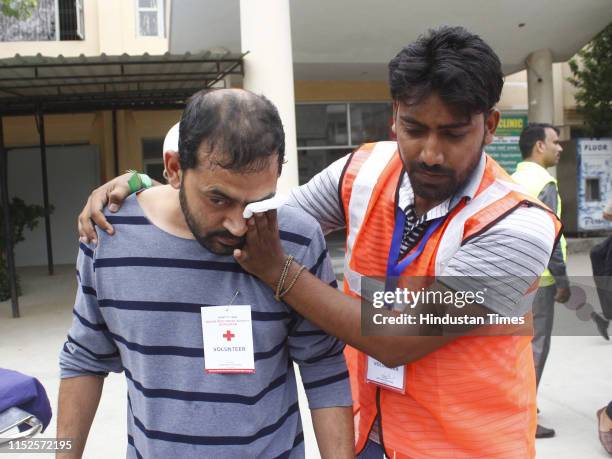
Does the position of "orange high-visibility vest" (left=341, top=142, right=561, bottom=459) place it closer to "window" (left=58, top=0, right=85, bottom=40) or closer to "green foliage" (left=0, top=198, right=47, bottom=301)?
"green foliage" (left=0, top=198, right=47, bottom=301)

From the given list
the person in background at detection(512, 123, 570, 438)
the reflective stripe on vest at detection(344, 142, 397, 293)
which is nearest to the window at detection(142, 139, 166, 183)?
the person in background at detection(512, 123, 570, 438)

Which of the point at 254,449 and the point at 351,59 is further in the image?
the point at 351,59

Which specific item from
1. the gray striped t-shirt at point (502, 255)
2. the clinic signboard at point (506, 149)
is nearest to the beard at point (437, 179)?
the gray striped t-shirt at point (502, 255)

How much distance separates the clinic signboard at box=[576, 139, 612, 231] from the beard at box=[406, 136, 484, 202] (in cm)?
1138

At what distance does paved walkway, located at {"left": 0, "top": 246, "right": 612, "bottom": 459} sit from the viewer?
376 cm

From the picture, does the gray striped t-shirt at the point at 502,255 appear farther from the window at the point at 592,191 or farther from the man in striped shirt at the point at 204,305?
Result: the window at the point at 592,191

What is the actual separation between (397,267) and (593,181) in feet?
38.4

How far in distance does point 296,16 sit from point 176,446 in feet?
25.9

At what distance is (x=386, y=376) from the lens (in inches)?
64.0

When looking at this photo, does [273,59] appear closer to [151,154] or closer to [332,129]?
[332,129]

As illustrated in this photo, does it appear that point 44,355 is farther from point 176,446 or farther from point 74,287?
point 176,446

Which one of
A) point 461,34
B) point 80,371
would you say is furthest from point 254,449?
point 461,34

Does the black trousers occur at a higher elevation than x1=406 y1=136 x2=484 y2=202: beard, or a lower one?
lower

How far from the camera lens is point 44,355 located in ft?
19.4
